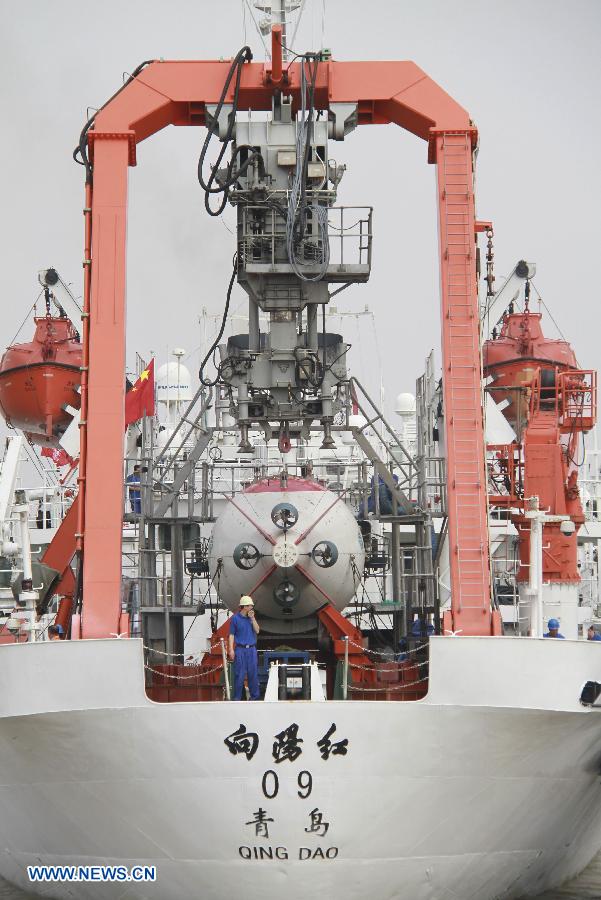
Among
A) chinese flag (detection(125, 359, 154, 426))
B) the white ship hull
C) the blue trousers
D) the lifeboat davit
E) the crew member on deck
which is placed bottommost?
the white ship hull

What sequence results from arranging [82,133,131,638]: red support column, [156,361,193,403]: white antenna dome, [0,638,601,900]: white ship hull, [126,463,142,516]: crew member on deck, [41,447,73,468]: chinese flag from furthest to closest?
[41,447,73,468]: chinese flag
[156,361,193,403]: white antenna dome
[126,463,142,516]: crew member on deck
[82,133,131,638]: red support column
[0,638,601,900]: white ship hull

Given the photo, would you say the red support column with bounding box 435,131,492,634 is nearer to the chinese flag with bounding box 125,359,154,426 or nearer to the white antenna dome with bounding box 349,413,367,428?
the chinese flag with bounding box 125,359,154,426

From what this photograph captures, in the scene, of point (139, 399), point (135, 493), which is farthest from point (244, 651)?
point (135, 493)

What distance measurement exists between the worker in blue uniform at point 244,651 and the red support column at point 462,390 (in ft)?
9.22

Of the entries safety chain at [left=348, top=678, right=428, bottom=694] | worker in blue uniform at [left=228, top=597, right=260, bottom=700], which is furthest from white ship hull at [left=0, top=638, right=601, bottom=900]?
worker in blue uniform at [left=228, top=597, right=260, bottom=700]

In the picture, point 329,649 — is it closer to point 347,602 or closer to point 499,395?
point 347,602

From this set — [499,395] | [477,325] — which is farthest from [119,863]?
[499,395]

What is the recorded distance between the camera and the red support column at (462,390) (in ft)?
60.2

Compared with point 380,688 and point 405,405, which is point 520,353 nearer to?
point 405,405

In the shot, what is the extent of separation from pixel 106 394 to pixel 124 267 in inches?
76.2

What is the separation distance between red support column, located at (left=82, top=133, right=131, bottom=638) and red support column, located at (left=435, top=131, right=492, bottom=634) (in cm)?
456

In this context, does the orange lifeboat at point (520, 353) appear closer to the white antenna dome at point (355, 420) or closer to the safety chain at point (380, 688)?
the white antenna dome at point (355, 420)

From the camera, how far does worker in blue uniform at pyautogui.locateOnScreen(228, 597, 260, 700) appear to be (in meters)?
17.3

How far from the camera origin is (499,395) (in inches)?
1337
